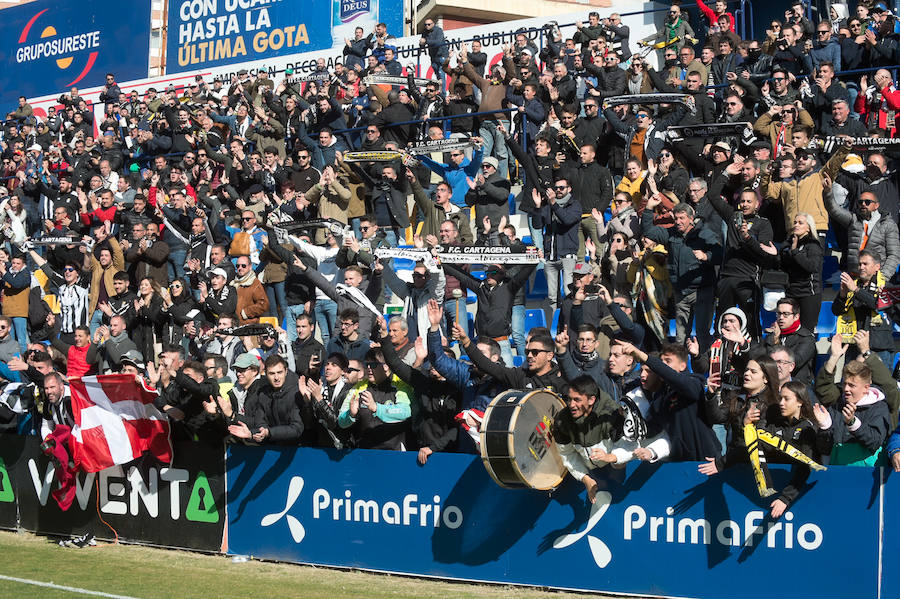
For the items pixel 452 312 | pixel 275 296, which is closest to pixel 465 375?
pixel 452 312

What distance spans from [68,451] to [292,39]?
19864 millimetres

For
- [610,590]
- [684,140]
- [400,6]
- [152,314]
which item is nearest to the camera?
[610,590]

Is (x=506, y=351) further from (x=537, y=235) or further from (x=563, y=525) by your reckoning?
(x=563, y=525)

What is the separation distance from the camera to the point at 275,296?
15938 millimetres

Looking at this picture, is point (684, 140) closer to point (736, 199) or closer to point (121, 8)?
point (736, 199)

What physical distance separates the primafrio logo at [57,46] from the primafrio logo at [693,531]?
1133 inches

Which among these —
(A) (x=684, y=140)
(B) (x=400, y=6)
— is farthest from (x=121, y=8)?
(A) (x=684, y=140)

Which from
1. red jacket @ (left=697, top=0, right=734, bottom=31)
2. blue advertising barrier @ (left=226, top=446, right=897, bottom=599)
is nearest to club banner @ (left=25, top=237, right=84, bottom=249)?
blue advertising barrier @ (left=226, top=446, right=897, bottom=599)

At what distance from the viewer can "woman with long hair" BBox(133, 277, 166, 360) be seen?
16.0 metres

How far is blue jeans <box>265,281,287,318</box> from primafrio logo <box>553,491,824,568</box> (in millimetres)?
7449

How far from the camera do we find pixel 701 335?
12242 mm

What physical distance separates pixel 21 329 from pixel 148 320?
2.42m

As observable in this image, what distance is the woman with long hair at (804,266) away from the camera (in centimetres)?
1120

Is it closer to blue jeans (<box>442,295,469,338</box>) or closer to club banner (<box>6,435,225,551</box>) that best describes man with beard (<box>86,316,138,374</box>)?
club banner (<box>6,435,225,551</box>)
